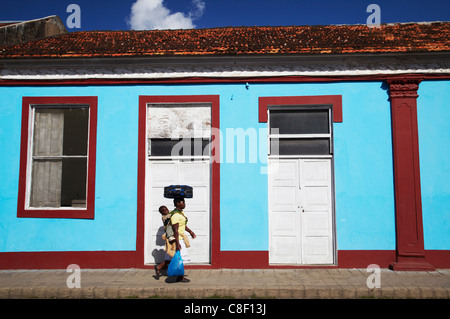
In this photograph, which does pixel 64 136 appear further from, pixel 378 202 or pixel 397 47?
pixel 397 47

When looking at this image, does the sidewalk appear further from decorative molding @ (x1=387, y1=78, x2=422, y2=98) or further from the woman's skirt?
decorative molding @ (x1=387, y1=78, x2=422, y2=98)

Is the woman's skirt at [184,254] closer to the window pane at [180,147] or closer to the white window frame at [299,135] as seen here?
the window pane at [180,147]

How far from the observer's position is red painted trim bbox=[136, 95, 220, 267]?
732 cm

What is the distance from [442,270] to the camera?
704 centimetres

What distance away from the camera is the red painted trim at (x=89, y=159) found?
24.3 ft

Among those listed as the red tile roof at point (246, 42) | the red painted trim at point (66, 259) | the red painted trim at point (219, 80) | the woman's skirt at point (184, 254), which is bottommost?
the red painted trim at point (66, 259)

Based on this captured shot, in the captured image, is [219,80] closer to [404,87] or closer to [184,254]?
[184,254]

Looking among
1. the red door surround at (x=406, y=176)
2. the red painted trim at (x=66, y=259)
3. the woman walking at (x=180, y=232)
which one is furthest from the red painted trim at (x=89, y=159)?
the red door surround at (x=406, y=176)

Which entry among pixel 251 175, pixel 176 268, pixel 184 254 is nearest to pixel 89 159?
pixel 184 254

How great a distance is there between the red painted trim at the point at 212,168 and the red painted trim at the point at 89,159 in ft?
3.16

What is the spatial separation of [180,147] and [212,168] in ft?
2.75

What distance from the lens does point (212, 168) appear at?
7.46 meters

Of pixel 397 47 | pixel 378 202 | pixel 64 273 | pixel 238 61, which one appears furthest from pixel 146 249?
pixel 397 47
